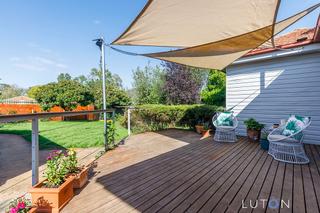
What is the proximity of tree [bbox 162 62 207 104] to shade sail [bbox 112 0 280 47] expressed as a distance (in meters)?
8.16

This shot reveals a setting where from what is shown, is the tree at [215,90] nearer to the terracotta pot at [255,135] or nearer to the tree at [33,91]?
the terracotta pot at [255,135]

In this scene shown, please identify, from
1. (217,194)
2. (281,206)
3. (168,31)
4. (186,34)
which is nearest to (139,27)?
(168,31)

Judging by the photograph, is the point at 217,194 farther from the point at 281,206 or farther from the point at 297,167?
the point at 297,167

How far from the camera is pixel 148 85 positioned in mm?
12828

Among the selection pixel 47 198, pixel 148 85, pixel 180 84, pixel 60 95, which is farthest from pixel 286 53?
pixel 60 95

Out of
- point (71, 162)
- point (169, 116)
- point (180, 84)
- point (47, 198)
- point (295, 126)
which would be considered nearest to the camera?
point (47, 198)

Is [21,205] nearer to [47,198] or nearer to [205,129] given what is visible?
[47,198]

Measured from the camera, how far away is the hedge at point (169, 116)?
21.6ft

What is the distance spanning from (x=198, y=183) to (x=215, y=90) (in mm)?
10751

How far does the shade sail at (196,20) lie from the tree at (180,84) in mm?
8160

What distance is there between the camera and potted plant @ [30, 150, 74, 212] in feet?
6.10

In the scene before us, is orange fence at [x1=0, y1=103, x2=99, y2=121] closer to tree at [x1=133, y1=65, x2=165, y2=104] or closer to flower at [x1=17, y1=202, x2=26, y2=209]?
tree at [x1=133, y1=65, x2=165, y2=104]

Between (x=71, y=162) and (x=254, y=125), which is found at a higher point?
(x=254, y=125)

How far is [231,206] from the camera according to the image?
1.95m
